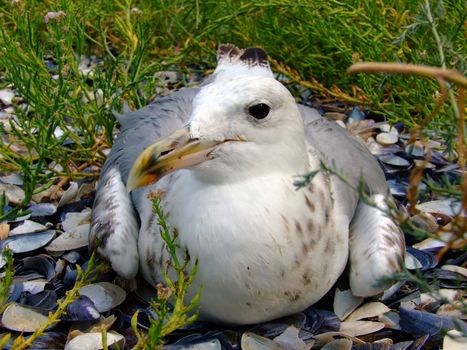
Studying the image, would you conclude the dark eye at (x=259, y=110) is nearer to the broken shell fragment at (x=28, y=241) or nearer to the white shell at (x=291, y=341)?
the white shell at (x=291, y=341)

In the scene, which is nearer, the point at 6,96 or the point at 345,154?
the point at 345,154

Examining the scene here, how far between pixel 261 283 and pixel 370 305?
0.51m

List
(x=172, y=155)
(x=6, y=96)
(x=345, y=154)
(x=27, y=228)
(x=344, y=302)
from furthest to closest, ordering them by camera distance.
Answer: (x=6, y=96) < (x=27, y=228) < (x=345, y=154) < (x=344, y=302) < (x=172, y=155)

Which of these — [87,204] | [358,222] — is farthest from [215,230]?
[87,204]

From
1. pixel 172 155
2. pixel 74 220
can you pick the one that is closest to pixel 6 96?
pixel 74 220

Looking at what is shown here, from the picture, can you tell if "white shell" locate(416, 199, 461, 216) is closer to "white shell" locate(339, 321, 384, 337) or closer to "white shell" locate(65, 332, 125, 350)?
"white shell" locate(339, 321, 384, 337)

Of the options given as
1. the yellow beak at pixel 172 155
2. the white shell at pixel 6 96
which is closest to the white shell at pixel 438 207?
the yellow beak at pixel 172 155

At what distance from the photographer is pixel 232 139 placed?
69.2 inches

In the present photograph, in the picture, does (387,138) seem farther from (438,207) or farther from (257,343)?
(257,343)

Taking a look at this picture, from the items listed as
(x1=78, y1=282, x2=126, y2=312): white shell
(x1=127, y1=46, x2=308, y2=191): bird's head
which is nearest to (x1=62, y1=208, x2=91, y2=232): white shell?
(x1=78, y1=282, x2=126, y2=312): white shell

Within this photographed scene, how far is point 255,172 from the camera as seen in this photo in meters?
1.81

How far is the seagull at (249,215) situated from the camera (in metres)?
1.75

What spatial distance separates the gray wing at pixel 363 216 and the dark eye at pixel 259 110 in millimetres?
400

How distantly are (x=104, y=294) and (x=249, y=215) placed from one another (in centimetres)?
64
